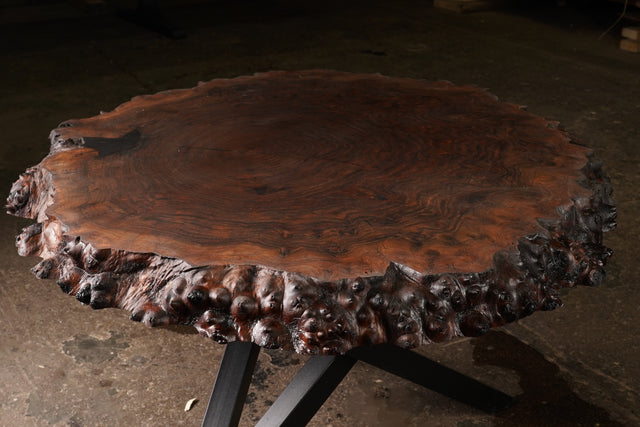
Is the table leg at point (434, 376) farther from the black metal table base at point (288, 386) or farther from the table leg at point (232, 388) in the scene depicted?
the table leg at point (232, 388)

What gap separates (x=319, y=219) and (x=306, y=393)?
45 centimetres

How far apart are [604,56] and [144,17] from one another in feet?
11.7

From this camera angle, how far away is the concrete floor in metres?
2.07

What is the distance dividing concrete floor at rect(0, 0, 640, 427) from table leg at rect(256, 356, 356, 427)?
0.37 meters

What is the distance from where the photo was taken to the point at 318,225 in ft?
4.52

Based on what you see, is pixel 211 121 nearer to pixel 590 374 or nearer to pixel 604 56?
pixel 590 374

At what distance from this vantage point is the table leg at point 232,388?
1578 mm

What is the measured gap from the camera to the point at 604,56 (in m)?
5.20

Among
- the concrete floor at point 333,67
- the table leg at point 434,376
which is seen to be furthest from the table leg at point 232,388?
the concrete floor at point 333,67

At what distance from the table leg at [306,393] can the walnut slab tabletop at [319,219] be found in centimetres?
41

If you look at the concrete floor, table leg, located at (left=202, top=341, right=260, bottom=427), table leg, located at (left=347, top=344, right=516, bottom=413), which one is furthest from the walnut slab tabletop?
the concrete floor

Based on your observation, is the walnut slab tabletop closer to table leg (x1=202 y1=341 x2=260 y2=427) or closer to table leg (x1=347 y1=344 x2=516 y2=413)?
table leg (x1=202 y1=341 x2=260 y2=427)

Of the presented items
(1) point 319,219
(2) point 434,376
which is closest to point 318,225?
(1) point 319,219

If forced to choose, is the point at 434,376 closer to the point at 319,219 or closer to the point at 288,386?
Answer: the point at 288,386
